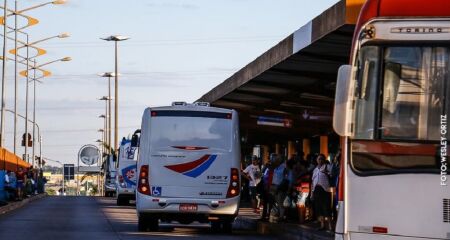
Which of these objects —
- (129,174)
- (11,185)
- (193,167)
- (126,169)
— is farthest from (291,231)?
(11,185)

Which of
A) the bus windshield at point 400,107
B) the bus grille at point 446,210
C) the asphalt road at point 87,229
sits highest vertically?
the bus windshield at point 400,107

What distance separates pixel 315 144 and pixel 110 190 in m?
27.1

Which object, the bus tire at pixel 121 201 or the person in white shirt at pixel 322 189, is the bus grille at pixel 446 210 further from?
the bus tire at pixel 121 201

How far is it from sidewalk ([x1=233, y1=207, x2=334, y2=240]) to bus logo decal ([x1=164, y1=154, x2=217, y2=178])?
7.75 ft

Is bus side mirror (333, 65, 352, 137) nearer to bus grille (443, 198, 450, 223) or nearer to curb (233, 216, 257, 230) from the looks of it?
bus grille (443, 198, 450, 223)

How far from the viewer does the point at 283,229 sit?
93.9ft

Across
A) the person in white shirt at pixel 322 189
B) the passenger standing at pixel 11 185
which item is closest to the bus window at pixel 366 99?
the person in white shirt at pixel 322 189

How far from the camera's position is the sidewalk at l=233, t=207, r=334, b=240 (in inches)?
A: 982

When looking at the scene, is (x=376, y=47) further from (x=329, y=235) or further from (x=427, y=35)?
(x=329, y=235)

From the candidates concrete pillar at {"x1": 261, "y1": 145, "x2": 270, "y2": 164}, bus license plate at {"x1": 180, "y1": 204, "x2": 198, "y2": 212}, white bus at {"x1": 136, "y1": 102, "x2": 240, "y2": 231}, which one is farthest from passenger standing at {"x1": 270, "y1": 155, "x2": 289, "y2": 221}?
concrete pillar at {"x1": 261, "y1": 145, "x2": 270, "y2": 164}

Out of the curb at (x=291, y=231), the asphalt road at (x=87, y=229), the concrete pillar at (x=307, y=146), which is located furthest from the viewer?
the concrete pillar at (x=307, y=146)

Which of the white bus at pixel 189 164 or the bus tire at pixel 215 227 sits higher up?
the white bus at pixel 189 164

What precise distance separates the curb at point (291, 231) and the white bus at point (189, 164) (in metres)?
1.27

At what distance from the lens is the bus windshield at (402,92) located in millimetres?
13586
